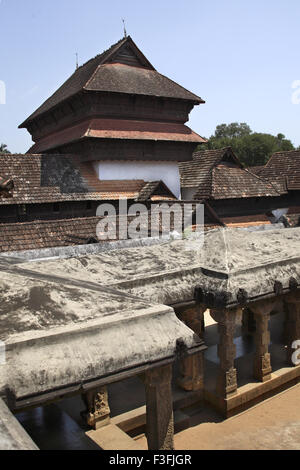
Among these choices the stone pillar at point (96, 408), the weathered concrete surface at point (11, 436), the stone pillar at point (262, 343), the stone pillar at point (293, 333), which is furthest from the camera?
the stone pillar at point (293, 333)

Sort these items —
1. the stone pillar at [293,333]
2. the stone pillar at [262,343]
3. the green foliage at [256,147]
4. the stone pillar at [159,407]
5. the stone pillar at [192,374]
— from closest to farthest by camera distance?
the stone pillar at [159,407]
the stone pillar at [192,374]
the stone pillar at [262,343]
the stone pillar at [293,333]
the green foliage at [256,147]

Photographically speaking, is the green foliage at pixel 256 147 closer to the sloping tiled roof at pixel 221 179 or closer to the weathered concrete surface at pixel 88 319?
the sloping tiled roof at pixel 221 179

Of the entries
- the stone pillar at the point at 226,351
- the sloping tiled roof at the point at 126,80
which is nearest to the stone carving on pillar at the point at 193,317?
the stone pillar at the point at 226,351

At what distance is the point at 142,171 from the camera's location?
1944 cm

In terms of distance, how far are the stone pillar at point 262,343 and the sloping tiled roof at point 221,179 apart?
11.2 meters

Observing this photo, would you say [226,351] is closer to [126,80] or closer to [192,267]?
[192,267]

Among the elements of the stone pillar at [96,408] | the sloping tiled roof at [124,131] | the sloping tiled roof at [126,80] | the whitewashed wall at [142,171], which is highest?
the sloping tiled roof at [126,80]

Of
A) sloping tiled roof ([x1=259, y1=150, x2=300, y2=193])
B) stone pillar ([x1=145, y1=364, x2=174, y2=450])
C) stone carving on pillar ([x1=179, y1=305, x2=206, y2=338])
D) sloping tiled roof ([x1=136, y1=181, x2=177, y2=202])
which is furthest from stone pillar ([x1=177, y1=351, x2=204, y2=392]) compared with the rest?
sloping tiled roof ([x1=259, y1=150, x2=300, y2=193])

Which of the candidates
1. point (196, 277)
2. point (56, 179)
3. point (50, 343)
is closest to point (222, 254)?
point (196, 277)

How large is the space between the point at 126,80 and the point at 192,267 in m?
13.4

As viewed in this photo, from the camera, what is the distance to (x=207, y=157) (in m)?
22.2

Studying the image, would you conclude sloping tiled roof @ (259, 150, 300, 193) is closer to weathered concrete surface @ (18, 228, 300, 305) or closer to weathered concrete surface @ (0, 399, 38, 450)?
weathered concrete surface @ (18, 228, 300, 305)

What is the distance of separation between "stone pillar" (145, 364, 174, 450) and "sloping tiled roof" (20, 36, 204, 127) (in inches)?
577

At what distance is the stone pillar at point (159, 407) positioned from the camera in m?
5.33
